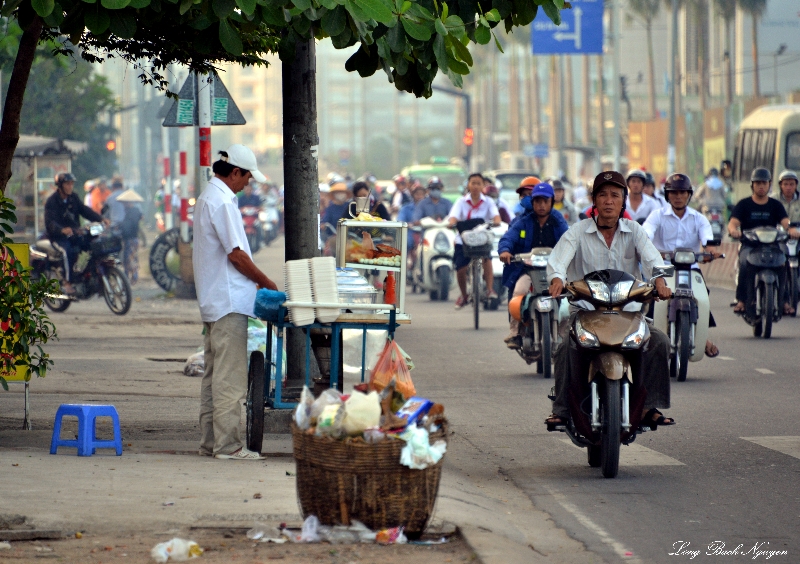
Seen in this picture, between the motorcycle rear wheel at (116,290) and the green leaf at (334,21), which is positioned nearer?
the green leaf at (334,21)

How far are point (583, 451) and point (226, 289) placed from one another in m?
2.70

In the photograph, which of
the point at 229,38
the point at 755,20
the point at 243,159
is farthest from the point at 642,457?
the point at 755,20

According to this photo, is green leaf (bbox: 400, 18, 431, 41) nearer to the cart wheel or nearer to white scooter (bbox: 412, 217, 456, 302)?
the cart wheel

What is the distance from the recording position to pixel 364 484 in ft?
18.6

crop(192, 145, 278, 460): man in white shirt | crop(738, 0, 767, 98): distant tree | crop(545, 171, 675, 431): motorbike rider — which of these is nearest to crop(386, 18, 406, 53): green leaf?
crop(192, 145, 278, 460): man in white shirt

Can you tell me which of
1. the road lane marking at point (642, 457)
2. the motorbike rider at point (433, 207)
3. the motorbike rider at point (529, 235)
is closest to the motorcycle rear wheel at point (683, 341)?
the motorbike rider at point (529, 235)

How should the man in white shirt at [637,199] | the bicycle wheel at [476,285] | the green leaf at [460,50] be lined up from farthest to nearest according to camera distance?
the bicycle wheel at [476,285], the man in white shirt at [637,199], the green leaf at [460,50]

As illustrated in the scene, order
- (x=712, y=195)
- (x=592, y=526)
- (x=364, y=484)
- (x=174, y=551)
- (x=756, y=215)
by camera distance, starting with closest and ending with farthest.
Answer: (x=174, y=551), (x=364, y=484), (x=592, y=526), (x=756, y=215), (x=712, y=195)

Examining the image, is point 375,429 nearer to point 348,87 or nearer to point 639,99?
point 639,99

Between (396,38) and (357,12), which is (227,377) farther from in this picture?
(357,12)

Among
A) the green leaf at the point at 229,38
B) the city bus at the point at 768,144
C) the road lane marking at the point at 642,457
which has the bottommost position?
the road lane marking at the point at 642,457

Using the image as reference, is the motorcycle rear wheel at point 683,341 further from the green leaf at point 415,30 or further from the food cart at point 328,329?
the green leaf at point 415,30

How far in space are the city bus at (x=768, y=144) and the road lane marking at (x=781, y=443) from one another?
2402cm

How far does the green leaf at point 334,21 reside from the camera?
6285 millimetres
